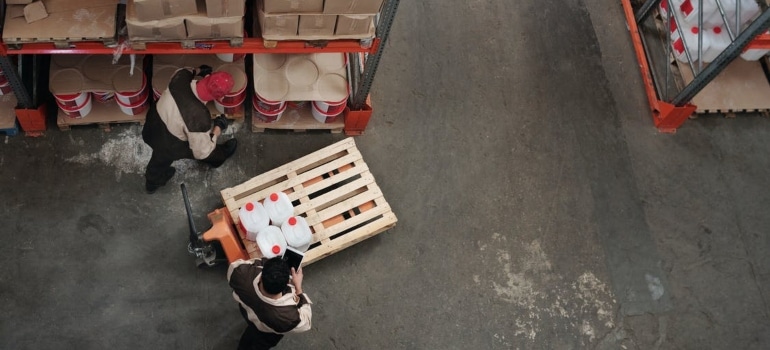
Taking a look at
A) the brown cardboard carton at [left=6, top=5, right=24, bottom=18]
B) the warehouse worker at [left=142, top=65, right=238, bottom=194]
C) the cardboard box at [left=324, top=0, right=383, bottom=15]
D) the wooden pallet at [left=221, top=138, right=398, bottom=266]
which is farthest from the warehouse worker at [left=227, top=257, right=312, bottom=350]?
the brown cardboard carton at [left=6, top=5, right=24, bottom=18]

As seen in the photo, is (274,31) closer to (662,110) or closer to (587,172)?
(587,172)

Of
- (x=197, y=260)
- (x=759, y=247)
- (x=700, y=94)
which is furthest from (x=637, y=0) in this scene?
(x=197, y=260)

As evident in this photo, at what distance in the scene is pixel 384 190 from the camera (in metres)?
6.84

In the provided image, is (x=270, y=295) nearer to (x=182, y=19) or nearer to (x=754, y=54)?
(x=182, y=19)

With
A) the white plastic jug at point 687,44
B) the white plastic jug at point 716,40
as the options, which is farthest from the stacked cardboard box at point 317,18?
the white plastic jug at point 716,40

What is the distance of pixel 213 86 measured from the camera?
5.70m

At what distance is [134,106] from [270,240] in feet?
6.02

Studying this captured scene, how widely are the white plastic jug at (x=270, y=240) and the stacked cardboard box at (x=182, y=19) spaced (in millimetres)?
1662

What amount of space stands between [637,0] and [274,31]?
4.71m

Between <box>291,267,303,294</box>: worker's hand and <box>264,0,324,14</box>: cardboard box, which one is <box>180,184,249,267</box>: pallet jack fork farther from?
<box>264,0,324,14</box>: cardboard box

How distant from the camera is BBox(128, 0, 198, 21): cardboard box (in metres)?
5.02

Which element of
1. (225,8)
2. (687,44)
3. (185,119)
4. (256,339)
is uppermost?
(225,8)

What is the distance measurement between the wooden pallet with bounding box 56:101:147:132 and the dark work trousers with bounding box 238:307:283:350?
2.36 m

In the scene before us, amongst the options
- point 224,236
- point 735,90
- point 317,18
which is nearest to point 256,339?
point 224,236
